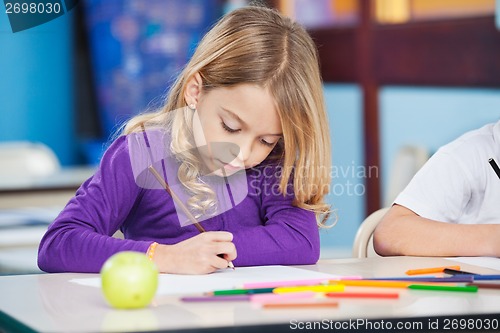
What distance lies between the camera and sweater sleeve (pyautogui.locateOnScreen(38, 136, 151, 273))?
1.70 m

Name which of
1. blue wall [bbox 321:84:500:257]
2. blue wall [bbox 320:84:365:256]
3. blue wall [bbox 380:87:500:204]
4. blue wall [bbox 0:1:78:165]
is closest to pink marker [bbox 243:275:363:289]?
blue wall [bbox 321:84:500:257]

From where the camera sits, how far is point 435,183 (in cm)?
206

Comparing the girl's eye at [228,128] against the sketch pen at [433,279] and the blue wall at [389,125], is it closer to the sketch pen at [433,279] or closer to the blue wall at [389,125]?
the sketch pen at [433,279]

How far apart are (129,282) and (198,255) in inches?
14.3

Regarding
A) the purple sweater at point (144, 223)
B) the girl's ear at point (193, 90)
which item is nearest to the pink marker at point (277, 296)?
the purple sweater at point (144, 223)

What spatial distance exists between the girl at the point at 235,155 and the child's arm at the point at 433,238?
0.48 feet

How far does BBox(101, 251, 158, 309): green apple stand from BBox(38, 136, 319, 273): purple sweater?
0.34 metres

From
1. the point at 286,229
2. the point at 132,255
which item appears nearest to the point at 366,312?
the point at 132,255

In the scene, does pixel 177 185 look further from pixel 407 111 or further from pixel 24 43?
pixel 24 43

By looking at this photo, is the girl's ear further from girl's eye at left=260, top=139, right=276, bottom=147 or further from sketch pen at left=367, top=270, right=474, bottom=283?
sketch pen at left=367, top=270, right=474, bottom=283

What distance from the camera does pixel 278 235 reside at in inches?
73.2

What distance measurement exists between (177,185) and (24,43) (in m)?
4.71

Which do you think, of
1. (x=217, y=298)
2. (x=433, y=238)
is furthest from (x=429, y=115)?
(x=217, y=298)

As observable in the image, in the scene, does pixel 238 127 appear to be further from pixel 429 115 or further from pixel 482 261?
pixel 429 115
